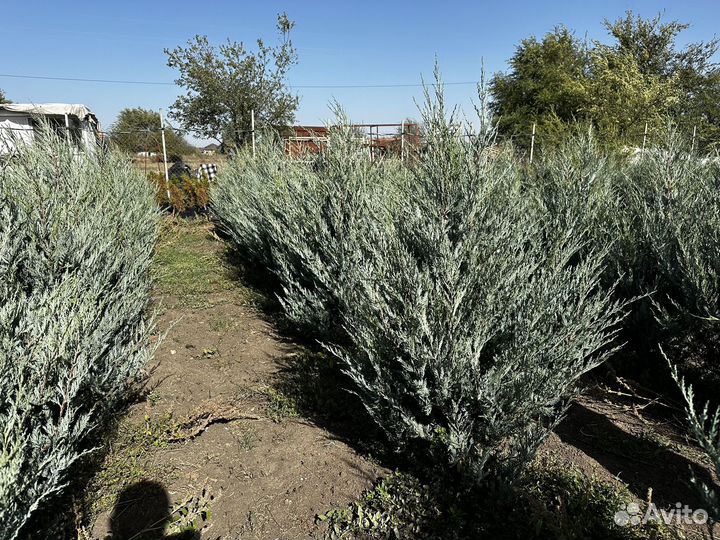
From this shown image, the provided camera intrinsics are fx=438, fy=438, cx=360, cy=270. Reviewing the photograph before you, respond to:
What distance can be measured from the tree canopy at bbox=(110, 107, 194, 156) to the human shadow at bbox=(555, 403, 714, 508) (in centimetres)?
1021

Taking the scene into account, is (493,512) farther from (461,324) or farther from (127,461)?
(127,461)

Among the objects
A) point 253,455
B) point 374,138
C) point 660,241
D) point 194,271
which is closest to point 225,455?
point 253,455

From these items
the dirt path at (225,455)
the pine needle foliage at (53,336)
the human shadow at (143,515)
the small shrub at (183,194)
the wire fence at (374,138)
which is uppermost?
the wire fence at (374,138)

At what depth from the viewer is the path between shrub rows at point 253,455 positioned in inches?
86.1

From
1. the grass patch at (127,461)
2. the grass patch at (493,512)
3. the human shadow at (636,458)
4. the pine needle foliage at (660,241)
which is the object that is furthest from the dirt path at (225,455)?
the pine needle foliage at (660,241)

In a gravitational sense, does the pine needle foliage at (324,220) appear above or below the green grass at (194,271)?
above

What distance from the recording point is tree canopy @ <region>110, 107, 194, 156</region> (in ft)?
41.1

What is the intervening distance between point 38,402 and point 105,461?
2.65 ft

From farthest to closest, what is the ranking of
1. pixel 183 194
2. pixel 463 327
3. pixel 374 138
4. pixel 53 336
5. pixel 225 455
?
1. pixel 374 138
2. pixel 183 194
3. pixel 225 455
4. pixel 463 327
5. pixel 53 336

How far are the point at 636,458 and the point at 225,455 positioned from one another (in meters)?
2.42

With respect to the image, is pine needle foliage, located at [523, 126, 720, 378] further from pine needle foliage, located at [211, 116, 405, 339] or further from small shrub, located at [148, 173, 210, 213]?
small shrub, located at [148, 173, 210, 213]

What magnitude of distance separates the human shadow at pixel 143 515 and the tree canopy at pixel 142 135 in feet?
30.1

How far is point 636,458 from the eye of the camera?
2.55 metres

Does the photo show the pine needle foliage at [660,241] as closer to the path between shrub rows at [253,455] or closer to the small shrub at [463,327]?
the path between shrub rows at [253,455]
